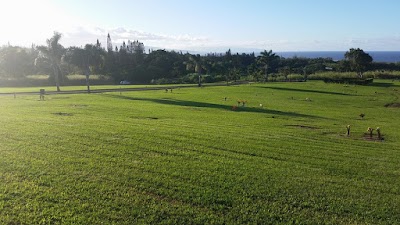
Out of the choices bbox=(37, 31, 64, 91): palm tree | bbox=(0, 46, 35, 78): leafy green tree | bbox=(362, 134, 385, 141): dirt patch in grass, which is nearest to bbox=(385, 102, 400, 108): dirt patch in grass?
bbox=(362, 134, 385, 141): dirt patch in grass

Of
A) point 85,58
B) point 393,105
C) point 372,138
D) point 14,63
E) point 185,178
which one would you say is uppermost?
point 14,63

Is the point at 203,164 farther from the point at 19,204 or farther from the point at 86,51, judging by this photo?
the point at 86,51

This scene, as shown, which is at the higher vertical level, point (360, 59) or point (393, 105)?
point (360, 59)

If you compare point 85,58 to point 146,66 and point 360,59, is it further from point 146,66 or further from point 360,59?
point 360,59

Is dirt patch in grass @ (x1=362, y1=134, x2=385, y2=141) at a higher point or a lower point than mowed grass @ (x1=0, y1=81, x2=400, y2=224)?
lower

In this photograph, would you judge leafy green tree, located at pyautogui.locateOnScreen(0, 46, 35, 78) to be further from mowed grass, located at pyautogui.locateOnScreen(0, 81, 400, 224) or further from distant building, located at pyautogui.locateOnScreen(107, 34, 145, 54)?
mowed grass, located at pyautogui.locateOnScreen(0, 81, 400, 224)

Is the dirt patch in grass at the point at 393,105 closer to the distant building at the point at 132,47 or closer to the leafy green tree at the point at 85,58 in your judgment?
the leafy green tree at the point at 85,58

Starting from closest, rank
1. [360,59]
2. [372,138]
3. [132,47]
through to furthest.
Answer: [372,138]
[360,59]
[132,47]

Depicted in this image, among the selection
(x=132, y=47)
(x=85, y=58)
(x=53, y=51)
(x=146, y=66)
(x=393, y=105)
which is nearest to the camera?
(x=393, y=105)

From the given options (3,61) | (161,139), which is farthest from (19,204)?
(3,61)

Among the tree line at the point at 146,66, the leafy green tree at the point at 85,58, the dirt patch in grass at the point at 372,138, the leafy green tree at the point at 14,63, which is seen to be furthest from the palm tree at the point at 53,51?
the dirt patch in grass at the point at 372,138

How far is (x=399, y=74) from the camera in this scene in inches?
3853

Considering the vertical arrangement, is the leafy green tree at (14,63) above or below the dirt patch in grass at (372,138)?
above

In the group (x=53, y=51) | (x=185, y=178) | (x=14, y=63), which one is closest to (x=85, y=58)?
(x=53, y=51)
